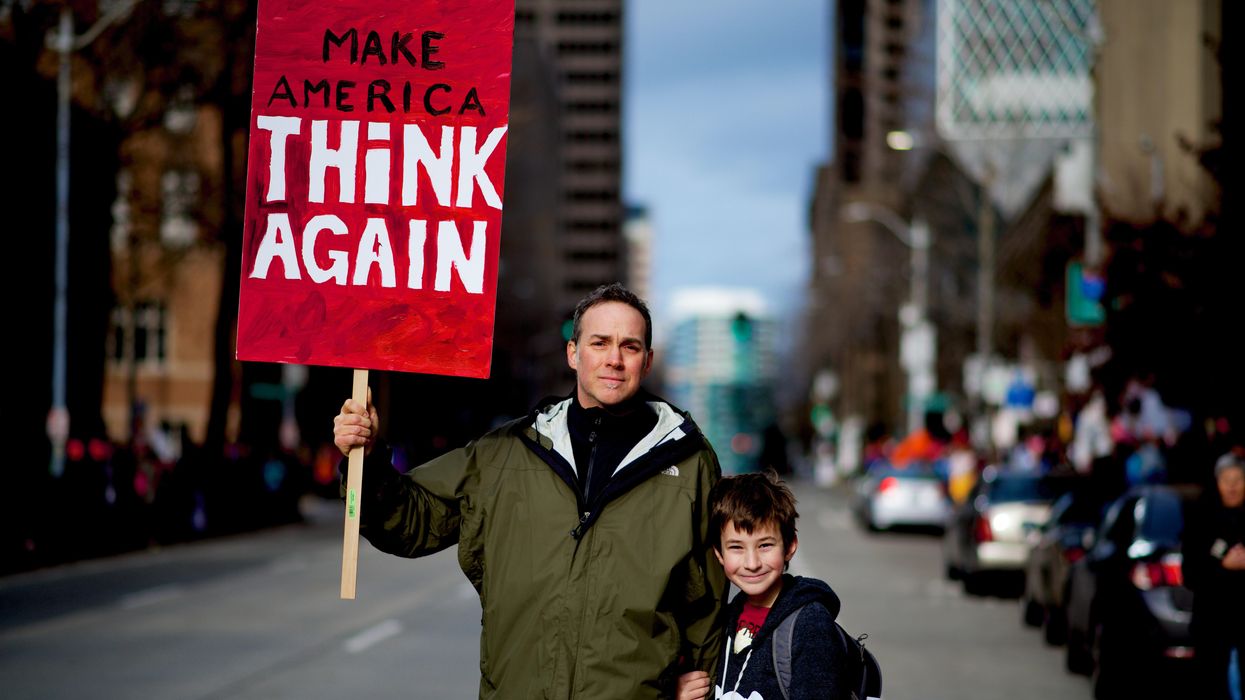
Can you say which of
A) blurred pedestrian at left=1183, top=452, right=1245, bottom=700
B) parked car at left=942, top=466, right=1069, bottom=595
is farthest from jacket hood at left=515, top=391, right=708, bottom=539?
parked car at left=942, top=466, right=1069, bottom=595

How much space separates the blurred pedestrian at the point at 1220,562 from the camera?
382 inches

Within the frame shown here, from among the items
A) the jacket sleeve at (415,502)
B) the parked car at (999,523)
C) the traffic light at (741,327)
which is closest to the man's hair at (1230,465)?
the jacket sleeve at (415,502)

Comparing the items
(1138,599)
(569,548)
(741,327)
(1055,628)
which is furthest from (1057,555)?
(741,327)

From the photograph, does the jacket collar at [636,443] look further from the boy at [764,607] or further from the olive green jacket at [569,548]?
the boy at [764,607]

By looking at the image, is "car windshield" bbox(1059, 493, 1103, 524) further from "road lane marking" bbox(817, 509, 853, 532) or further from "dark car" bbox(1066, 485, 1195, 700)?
"road lane marking" bbox(817, 509, 853, 532)

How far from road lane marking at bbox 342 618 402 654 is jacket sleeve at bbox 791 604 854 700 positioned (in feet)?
31.3

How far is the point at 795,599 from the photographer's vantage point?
16.3ft

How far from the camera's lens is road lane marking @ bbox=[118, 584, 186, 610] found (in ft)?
59.2

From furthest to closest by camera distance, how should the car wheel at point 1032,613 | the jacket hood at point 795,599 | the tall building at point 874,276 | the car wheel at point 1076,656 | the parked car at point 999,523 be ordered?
the tall building at point 874,276 → the parked car at point 999,523 → the car wheel at point 1032,613 → the car wheel at point 1076,656 → the jacket hood at point 795,599

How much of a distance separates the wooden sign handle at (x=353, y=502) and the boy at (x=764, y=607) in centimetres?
100

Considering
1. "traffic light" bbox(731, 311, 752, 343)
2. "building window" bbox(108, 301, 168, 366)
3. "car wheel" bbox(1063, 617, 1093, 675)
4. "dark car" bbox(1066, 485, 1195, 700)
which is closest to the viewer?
"dark car" bbox(1066, 485, 1195, 700)

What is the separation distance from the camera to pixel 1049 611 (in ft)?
51.4

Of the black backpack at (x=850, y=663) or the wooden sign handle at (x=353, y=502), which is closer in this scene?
the black backpack at (x=850, y=663)

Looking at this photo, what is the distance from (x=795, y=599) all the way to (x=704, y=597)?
282 millimetres
